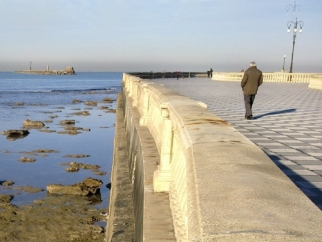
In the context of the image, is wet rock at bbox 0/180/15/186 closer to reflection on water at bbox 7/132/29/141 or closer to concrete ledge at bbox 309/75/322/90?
reflection on water at bbox 7/132/29/141

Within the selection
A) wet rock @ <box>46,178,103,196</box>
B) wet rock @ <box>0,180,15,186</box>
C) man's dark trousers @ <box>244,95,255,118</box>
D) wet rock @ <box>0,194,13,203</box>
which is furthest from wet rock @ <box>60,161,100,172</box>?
man's dark trousers @ <box>244,95,255,118</box>

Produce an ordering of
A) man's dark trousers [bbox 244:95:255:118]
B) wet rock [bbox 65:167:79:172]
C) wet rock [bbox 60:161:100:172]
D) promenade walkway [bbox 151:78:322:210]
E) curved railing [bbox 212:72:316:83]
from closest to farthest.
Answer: promenade walkway [bbox 151:78:322:210] < man's dark trousers [bbox 244:95:255:118] < wet rock [bbox 65:167:79:172] < wet rock [bbox 60:161:100:172] < curved railing [bbox 212:72:316:83]

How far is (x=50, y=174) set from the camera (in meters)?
14.8

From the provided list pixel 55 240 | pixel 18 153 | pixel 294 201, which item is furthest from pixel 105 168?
pixel 294 201

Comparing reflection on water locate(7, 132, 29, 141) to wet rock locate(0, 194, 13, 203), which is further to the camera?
reflection on water locate(7, 132, 29, 141)

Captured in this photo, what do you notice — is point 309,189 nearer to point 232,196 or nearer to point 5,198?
point 232,196

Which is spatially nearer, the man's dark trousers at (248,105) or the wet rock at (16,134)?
the man's dark trousers at (248,105)

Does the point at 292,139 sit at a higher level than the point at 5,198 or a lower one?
higher

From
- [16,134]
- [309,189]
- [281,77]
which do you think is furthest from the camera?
[281,77]

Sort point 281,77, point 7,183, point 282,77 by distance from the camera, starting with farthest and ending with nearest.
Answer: point 281,77
point 282,77
point 7,183

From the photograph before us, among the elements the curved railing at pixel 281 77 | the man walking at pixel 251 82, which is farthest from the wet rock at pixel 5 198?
the curved railing at pixel 281 77

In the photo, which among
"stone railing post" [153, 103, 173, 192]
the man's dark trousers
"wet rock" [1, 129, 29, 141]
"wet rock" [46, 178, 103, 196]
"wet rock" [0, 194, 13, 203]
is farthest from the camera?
"wet rock" [1, 129, 29, 141]

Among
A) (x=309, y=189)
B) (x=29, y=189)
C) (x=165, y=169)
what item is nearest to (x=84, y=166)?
(x=29, y=189)

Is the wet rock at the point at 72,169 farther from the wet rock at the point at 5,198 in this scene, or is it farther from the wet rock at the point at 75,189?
the wet rock at the point at 5,198
